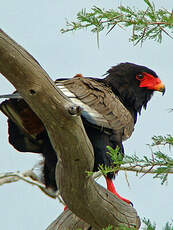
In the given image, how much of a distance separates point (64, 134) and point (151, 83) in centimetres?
293

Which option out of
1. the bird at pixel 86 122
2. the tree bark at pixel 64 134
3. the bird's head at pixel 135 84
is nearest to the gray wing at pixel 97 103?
the bird at pixel 86 122

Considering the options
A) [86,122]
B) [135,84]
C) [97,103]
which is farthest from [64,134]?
[135,84]

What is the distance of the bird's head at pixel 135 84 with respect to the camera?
5.88 meters

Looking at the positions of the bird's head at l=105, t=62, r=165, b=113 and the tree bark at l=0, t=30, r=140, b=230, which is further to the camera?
the bird's head at l=105, t=62, r=165, b=113

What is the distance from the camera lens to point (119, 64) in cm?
626

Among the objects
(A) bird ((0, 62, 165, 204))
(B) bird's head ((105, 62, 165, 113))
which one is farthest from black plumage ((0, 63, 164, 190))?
(B) bird's head ((105, 62, 165, 113))

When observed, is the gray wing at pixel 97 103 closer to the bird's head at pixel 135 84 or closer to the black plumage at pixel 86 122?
the black plumage at pixel 86 122

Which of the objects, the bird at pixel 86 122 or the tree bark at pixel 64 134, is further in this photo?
the bird at pixel 86 122

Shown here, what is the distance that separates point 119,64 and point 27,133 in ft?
6.90

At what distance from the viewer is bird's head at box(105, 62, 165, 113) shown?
5.88 m

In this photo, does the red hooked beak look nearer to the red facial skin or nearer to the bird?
the red facial skin

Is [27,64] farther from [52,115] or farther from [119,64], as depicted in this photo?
[119,64]

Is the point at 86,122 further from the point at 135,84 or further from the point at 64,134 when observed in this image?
the point at 135,84

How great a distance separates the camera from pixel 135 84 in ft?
19.7
